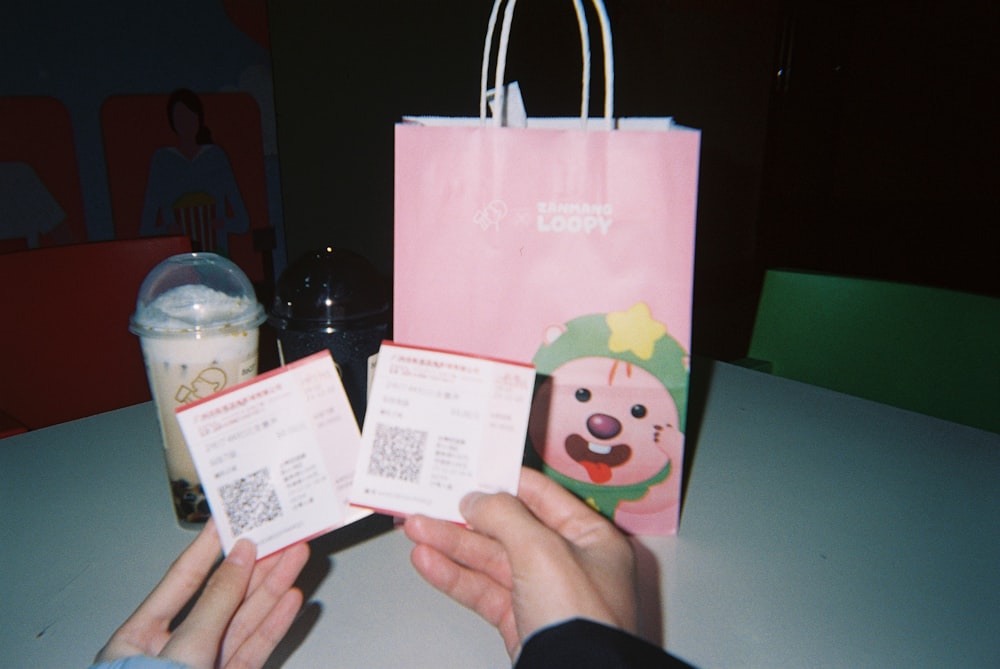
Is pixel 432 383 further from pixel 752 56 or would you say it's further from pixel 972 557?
pixel 752 56

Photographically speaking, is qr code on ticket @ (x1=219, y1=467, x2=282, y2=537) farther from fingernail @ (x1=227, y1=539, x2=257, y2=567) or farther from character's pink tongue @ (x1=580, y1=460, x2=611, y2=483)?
character's pink tongue @ (x1=580, y1=460, x2=611, y2=483)

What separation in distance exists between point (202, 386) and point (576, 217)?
0.42 m

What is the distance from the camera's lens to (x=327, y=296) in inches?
26.3

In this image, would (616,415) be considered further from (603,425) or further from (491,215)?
(491,215)

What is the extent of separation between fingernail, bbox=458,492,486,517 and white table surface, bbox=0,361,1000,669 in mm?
112

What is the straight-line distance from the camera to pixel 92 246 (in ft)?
3.84

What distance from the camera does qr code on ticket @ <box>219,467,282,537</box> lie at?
53 cm

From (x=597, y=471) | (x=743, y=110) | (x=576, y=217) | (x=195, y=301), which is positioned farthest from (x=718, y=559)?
(x=743, y=110)

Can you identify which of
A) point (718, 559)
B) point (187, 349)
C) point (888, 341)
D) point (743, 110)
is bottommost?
point (718, 559)

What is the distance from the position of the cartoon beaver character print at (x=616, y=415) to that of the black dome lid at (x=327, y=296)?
19 cm

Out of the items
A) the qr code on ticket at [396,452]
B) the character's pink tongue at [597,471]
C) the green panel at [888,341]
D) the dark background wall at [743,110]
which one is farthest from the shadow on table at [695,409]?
the dark background wall at [743,110]

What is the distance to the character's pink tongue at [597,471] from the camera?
0.70 metres

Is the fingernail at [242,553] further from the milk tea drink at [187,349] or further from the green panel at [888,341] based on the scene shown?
the green panel at [888,341]

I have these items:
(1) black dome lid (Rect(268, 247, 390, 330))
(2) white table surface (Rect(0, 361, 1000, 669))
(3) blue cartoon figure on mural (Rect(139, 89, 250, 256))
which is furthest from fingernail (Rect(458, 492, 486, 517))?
(3) blue cartoon figure on mural (Rect(139, 89, 250, 256))
